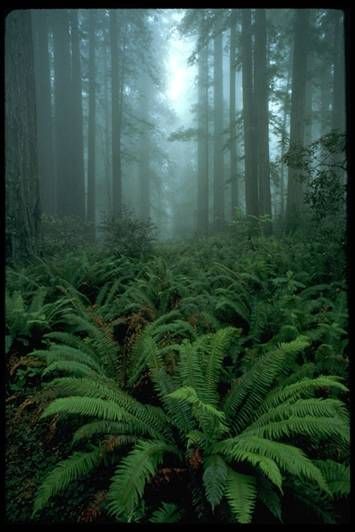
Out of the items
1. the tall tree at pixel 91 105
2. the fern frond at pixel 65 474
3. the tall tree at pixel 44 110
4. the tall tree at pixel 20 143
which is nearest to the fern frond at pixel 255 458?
the fern frond at pixel 65 474

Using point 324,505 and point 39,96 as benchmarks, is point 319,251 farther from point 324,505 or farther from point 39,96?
point 39,96

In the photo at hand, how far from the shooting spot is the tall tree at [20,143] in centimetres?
539

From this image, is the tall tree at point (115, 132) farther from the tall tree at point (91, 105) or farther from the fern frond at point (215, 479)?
the fern frond at point (215, 479)

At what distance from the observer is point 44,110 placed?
1566 cm

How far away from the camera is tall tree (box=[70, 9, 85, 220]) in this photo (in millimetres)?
13406

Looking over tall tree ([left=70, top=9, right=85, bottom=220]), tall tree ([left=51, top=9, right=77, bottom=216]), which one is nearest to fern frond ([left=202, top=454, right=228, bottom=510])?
tall tree ([left=70, top=9, right=85, bottom=220])

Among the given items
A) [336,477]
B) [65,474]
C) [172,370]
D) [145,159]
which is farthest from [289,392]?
[145,159]

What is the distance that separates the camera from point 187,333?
12.5ft

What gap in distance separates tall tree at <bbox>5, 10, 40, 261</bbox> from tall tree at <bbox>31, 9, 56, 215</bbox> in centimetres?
915

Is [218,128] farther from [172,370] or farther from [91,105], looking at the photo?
[172,370]

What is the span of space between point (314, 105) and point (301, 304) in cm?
2591

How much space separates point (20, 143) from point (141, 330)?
420 cm
